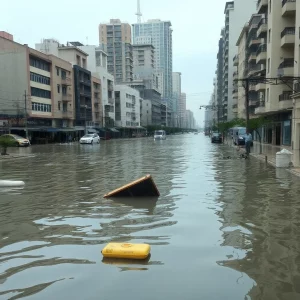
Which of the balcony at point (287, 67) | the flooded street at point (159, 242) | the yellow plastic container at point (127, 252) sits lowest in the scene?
the flooded street at point (159, 242)

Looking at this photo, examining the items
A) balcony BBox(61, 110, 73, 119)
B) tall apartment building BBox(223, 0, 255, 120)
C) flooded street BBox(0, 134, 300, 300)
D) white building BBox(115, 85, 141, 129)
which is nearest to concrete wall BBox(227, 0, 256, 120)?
tall apartment building BBox(223, 0, 255, 120)

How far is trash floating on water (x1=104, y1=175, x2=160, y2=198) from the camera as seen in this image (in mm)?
10727

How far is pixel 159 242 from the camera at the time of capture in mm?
6602

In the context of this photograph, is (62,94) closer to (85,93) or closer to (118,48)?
(85,93)

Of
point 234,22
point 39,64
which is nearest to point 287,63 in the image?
point 39,64

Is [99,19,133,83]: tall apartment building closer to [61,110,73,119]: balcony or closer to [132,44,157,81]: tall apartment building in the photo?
[132,44,157,81]: tall apartment building

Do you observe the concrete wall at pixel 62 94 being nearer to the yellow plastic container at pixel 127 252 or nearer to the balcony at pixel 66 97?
the balcony at pixel 66 97

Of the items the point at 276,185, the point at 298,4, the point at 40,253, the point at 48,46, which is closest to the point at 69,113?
the point at 48,46

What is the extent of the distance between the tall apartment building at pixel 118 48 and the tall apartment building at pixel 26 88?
93.3 m

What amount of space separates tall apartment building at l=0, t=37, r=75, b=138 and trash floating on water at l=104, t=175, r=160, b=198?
44.2 meters

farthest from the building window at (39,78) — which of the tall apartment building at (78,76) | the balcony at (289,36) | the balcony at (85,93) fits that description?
the balcony at (289,36)

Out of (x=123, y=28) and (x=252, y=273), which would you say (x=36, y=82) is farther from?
(x=123, y=28)

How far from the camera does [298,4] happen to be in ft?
101

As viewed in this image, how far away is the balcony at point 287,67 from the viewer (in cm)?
3647
